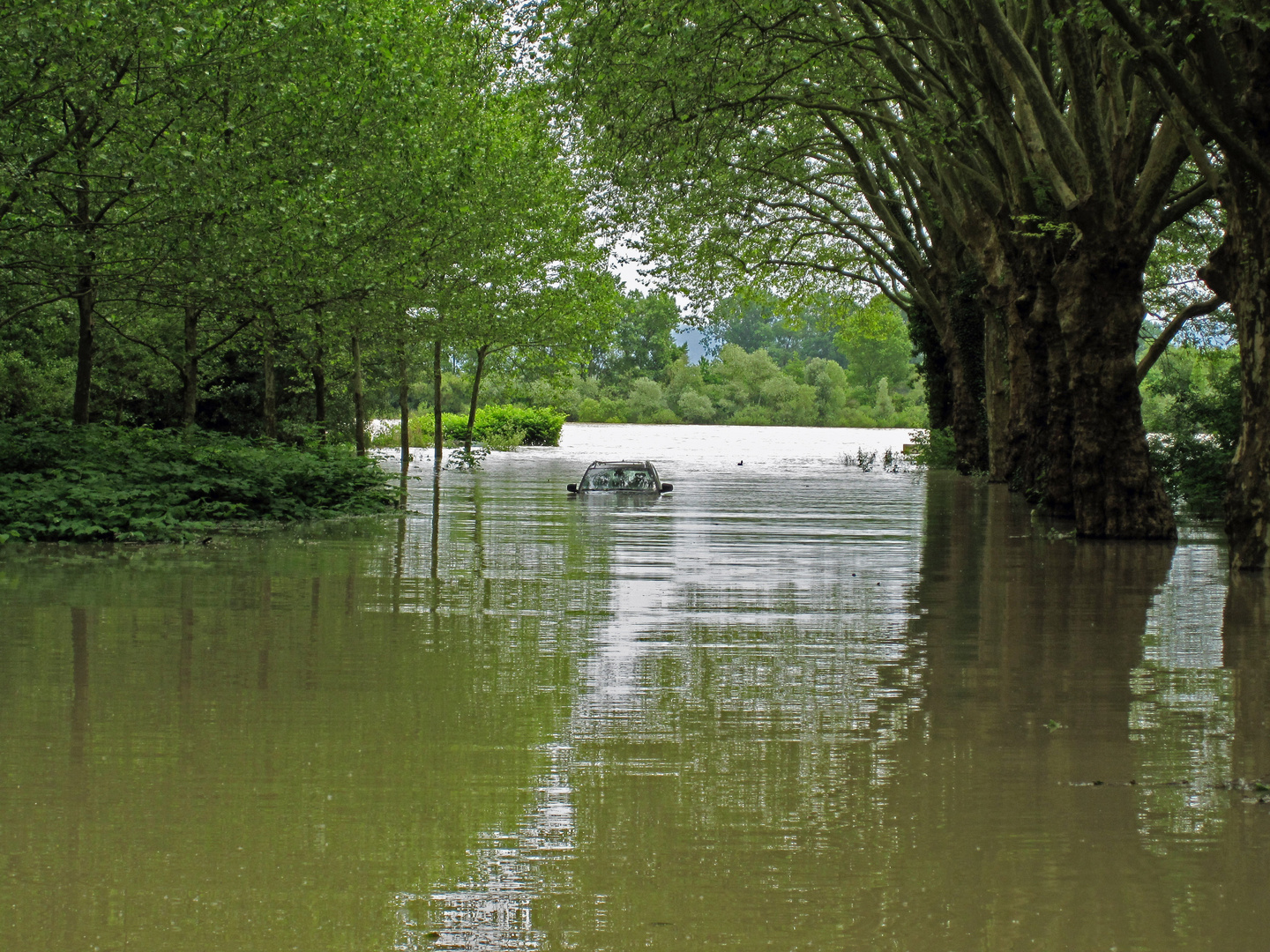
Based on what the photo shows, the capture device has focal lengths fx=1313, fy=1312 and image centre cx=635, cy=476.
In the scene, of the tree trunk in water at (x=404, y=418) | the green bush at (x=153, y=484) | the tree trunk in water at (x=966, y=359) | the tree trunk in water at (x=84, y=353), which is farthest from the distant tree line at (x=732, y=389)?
the green bush at (x=153, y=484)

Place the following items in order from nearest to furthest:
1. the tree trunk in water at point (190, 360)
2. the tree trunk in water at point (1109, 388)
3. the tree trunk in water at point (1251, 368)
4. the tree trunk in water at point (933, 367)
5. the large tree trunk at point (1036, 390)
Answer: the tree trunk in water at point (1251, 368)
the tree trunk in water at point (1109, 388)
the large tree trunk at point (1036, 390)
the tree trunk in water at point (190, 360)
the tree trunk in water at point (933, 367)

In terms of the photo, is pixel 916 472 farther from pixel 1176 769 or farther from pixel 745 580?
pixel 1176 769

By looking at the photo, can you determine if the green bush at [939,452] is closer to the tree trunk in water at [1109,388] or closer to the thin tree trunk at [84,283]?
the tree trunk in water at [1109,388]

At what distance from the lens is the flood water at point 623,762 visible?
4348mm

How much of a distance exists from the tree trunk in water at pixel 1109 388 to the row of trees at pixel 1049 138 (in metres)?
0.03

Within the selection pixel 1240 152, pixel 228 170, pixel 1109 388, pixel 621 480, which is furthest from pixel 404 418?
pixel 1240 152

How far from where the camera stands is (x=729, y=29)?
18.3m

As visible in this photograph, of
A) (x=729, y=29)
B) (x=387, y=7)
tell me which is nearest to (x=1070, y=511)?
(x=729, y=29)

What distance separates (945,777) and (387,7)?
25469mm

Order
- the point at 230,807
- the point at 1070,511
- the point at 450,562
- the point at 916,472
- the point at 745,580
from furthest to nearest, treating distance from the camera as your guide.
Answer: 1. the point at 916,472
2. the point at 1070,511
3. the point at 450,562
4. the point at 745,580
5. the point at 230,807

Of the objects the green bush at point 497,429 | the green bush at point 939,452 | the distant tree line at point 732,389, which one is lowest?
the green bush at point 939,452

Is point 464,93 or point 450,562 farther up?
point 464,93

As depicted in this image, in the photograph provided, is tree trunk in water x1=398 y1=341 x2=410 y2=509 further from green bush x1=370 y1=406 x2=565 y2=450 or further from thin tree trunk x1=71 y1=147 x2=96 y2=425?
green bush x1=370 y1=406 x2=565 y2=450

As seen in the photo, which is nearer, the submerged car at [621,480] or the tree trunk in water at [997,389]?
the submerged car at [621,480]
